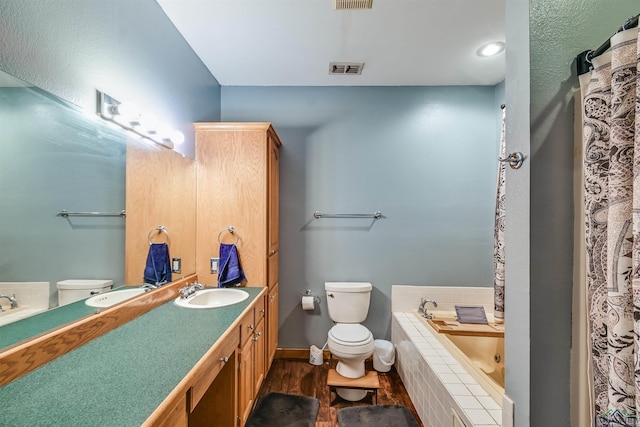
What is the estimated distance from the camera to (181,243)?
1.87 meters

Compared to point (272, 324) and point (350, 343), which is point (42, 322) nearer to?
point (272, 324)

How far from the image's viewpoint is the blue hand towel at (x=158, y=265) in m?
1.53

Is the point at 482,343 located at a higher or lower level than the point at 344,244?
lower

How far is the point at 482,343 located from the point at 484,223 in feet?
3.55

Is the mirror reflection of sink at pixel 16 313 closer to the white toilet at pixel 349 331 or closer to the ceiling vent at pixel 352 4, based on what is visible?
the white toilet at pixel 349 331

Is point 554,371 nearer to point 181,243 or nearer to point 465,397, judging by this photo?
point 465,397

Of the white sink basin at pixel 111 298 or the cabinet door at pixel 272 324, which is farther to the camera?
the cabinet door at pixel 272 324

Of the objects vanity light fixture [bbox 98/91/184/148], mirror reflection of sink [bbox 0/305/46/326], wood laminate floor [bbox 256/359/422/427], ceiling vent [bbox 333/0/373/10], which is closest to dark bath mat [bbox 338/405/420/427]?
wood laminate floor [bbox 256/359/422/427]

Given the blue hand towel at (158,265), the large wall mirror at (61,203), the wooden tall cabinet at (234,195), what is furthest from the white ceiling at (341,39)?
the blue hand towel at (158,265)

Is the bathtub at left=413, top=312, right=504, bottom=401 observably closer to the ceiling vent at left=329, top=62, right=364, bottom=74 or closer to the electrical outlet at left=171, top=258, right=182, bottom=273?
the electrical outlet at left=171, top=258, right=182, bottom=273

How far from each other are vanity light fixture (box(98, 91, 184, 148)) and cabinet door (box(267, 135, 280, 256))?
0.69 m

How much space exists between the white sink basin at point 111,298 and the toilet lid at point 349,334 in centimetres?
139

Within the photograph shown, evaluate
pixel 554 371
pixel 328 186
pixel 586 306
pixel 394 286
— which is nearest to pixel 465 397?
pixel 554 371

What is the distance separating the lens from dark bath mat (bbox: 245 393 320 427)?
170 cm
